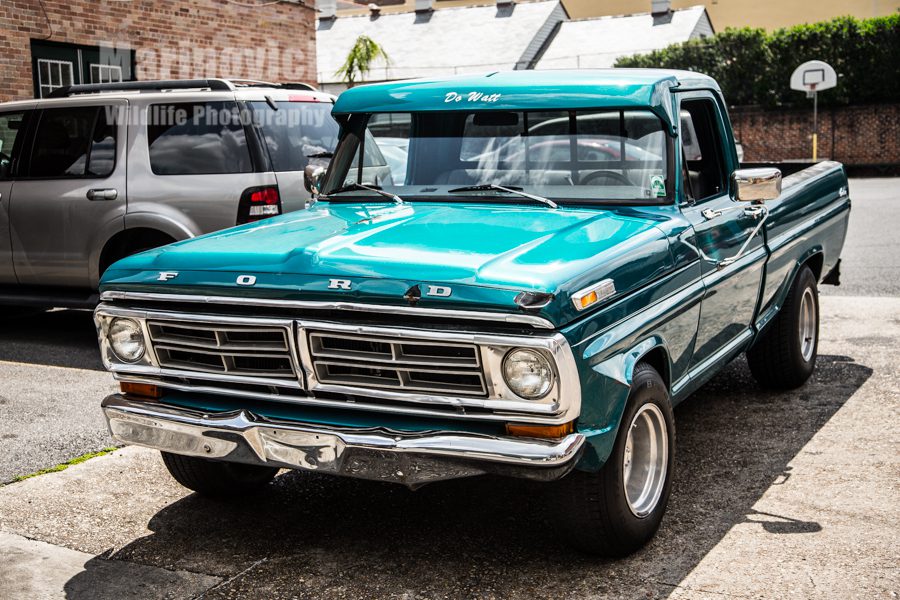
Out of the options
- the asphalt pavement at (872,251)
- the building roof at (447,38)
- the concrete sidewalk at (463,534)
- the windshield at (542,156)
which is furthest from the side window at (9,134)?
the building roof at (447,38)

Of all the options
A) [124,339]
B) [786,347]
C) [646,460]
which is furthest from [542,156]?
[786,347]

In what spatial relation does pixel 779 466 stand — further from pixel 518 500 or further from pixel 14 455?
pixel 14 455

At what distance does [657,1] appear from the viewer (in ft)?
137

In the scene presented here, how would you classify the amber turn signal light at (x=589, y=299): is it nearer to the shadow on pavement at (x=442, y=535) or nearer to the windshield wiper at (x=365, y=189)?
the shadow on pavement at (x=442, y=535)

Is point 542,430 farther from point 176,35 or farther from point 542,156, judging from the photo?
point 176,35

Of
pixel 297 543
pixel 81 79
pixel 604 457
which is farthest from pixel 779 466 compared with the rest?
pixel 81 79

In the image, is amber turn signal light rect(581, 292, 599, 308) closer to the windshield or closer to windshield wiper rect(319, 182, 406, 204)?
the windshield

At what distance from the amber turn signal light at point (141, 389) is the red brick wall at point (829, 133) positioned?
1259 inches

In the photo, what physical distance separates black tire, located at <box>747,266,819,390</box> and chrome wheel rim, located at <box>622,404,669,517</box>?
2232 millimetres

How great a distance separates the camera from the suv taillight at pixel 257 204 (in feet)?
26.6

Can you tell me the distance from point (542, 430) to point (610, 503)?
51 centimetres

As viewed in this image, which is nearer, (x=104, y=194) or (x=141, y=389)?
(x=141, y=389)

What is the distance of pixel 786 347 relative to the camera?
663 cm

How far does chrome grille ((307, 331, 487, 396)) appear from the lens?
380 cm
